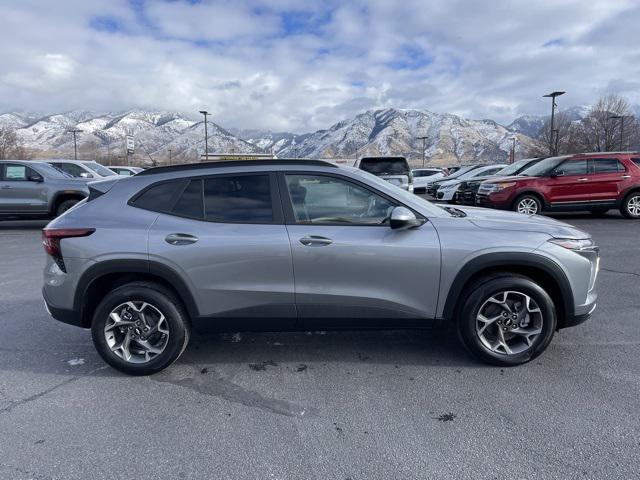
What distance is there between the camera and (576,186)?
37.6 ft

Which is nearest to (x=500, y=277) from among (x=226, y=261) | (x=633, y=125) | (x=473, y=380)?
(x=473, y=380)

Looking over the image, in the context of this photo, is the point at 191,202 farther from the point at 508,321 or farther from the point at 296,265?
the point at 508,321

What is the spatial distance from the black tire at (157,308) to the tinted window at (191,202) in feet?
2.04

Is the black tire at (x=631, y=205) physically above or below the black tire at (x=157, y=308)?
above

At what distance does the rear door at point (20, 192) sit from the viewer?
11.3 metres

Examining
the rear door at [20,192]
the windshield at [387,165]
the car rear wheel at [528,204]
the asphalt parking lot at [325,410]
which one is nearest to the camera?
the asphalt parking lot at [325,410]

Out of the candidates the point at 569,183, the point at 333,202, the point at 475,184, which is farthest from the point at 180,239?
the point at 475,184

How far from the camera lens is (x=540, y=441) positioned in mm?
2623

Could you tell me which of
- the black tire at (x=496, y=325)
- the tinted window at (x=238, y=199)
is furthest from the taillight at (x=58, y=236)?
the black tire at (x=496, y=325)

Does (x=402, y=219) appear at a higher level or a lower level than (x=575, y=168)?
lower

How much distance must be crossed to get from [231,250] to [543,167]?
36.5 ft

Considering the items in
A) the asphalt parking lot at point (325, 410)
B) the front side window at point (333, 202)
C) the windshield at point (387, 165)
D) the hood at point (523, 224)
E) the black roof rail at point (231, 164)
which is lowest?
the asphalt parking lot at point (325, 410)

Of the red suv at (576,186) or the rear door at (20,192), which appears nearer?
the rear door at (20,192)

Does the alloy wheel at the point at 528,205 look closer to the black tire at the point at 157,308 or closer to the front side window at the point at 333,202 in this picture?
the front side window at the point at 333,202
